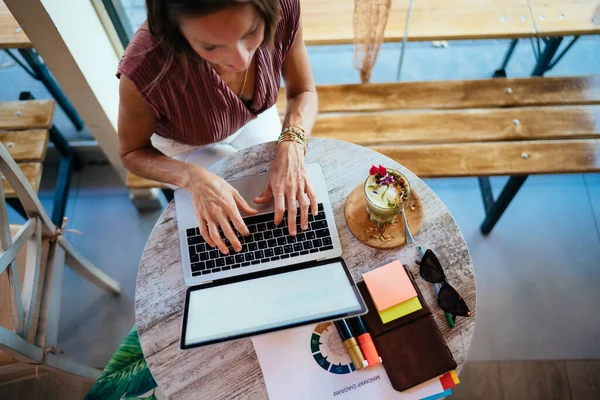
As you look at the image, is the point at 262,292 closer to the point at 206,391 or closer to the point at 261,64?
the point at 206,391

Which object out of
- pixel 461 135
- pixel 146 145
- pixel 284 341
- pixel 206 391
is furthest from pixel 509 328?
pixel 146 145

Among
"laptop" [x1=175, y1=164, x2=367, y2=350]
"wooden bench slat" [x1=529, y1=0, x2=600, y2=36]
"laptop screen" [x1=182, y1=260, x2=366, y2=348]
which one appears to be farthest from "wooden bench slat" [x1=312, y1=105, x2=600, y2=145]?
"laptop screen" [x1=182, y1=260, x2=366, y2=348]

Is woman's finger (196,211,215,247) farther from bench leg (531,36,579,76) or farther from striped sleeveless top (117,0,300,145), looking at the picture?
bench leg (531,36,579,76)

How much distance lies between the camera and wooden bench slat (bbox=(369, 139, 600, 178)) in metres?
1.56

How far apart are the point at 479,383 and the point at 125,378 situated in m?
1.33

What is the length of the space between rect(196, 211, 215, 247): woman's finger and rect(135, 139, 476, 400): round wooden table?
0.12 metres

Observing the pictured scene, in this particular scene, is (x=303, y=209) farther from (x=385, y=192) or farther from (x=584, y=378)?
(x=584, y=378)

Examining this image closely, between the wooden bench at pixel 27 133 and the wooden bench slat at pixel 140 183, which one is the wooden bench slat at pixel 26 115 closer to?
the wooden bench at pixel 27 133

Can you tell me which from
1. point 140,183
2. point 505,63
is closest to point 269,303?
point 140,183

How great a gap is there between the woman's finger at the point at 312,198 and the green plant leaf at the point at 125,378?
715 millimetres

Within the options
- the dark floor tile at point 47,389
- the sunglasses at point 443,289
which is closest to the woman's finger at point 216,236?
the sunglasses at point 443,289

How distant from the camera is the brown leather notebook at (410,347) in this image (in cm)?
92

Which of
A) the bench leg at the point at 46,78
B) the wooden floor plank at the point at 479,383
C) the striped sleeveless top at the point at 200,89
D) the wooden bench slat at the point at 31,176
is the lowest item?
the wooden floor plank at the point at 479,383

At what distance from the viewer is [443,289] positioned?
0.99m
